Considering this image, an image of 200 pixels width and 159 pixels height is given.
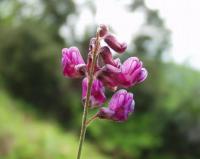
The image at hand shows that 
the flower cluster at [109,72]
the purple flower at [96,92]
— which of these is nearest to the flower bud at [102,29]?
the flower cluster at [109,72]

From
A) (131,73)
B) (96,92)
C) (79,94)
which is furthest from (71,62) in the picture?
(79,94)

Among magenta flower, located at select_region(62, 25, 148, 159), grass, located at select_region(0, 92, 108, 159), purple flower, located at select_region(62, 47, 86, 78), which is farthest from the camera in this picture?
grass, located at select_region(0, 92, 108, 159)

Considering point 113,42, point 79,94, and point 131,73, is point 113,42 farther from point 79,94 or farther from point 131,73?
point 79,94

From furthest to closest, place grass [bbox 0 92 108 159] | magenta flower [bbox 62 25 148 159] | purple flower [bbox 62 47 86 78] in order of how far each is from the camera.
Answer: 1. grass [bbox 0 92 108 159]
2. purple flower [bbox 62 47 86 78]
3. magenta flower [bbox 62 25 148 159]

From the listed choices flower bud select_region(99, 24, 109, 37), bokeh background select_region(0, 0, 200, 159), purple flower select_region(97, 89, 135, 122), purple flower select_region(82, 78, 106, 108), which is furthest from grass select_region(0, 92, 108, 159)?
flower bud select_region(99, 24, 109, 37)

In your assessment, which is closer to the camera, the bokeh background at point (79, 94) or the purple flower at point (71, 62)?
the purple flower at point (71, 62)

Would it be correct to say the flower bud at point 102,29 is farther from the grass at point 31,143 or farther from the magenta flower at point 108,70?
the grass at point 31,143

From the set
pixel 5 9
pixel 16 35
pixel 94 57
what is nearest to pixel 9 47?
pixel 16 35

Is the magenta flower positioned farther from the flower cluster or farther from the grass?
the grass

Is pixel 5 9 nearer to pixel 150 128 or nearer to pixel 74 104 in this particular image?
pixel 74 104
